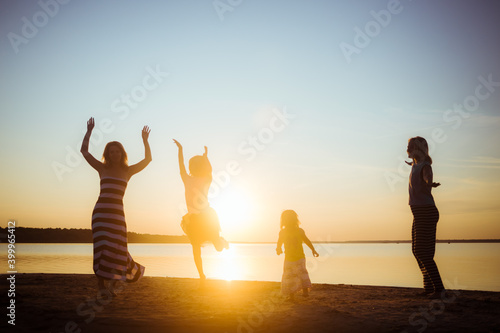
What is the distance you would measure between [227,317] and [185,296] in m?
2.28

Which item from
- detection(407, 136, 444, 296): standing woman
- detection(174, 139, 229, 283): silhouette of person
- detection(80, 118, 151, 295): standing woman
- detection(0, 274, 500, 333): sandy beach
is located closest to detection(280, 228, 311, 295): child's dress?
detection(0, 274, 500, 333): sandy beach

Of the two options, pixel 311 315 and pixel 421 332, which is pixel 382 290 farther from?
pixel 421 332

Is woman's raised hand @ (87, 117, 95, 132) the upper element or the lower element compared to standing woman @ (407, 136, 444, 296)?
upper

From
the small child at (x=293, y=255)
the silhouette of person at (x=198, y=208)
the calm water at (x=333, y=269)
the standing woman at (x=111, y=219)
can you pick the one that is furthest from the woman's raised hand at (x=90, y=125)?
the calm water at (x=333, y=269)

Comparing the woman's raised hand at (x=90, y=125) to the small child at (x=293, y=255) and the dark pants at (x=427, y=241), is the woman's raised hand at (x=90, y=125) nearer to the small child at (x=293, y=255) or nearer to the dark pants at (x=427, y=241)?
the small child at (x=293, y=255)

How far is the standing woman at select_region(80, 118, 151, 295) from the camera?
622 centimetres

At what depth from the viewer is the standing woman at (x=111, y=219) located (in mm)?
6219

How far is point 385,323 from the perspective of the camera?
4.86 m

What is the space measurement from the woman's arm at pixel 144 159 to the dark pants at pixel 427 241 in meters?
4.92

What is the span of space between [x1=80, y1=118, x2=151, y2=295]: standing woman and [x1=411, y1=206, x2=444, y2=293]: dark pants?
4.95 m

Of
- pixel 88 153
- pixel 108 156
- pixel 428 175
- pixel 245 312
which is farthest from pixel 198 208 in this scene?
pixel 428 175

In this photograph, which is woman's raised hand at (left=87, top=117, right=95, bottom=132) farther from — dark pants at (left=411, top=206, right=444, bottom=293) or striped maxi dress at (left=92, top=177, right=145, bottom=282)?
dark pants at (left=411, top=206, right=444, bottom=293)

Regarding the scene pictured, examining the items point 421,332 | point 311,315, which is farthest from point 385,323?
point 311,315

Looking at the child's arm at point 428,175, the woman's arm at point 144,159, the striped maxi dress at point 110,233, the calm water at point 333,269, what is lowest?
the calm water at point 333,269
